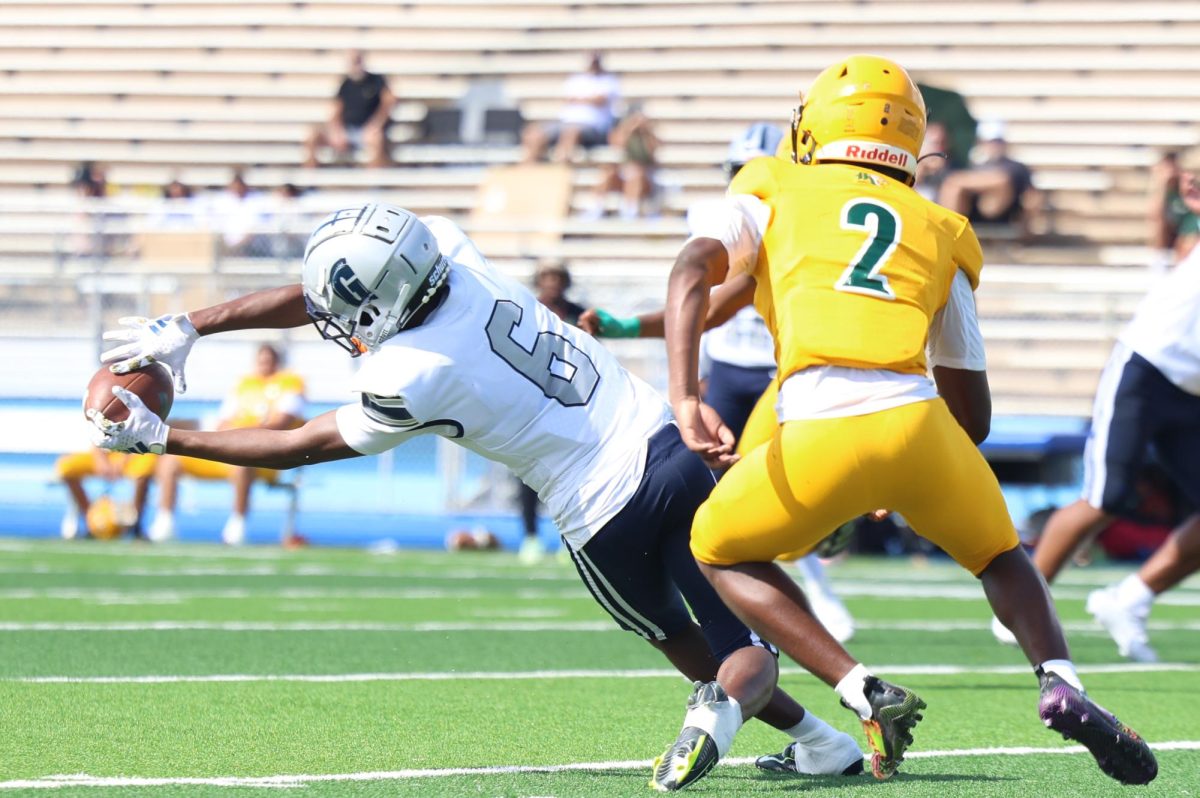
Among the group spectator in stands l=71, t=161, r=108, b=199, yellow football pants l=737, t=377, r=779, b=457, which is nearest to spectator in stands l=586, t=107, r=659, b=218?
spectator in stands l=71, t=161, r=108, b=199

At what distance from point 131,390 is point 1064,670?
86.9 inches

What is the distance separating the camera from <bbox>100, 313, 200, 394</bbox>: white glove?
4.29m

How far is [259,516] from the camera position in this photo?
1432cm

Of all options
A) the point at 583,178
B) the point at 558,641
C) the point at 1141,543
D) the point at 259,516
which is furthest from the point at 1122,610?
the point at 583,178

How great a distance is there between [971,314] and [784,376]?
487mm

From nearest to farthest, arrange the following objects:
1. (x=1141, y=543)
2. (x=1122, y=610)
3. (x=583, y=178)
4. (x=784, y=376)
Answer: (x=784, y=376), (x=1122, y=610), (x=1141, y=543), (x=583, y=178)

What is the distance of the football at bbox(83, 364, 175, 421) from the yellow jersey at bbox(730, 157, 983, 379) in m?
1.50

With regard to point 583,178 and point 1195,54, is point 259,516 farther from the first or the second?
point 1195,54

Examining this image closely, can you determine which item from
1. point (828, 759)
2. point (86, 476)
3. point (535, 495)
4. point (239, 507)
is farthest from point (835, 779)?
point (86, 476)

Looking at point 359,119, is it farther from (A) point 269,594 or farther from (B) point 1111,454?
(B) point 1111,454

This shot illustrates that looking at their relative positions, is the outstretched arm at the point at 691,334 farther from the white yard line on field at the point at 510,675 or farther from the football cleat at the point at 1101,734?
the white yard line on field at the point at 510,675

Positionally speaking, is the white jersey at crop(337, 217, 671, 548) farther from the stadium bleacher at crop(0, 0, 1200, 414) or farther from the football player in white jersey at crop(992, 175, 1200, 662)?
the stadium bleacher at crop(0, 0, 1200, 414)

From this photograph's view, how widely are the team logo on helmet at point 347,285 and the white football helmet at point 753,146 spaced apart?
129 inches

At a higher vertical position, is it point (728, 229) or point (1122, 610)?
point (728, 229)
